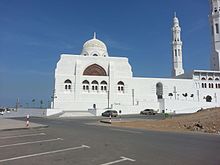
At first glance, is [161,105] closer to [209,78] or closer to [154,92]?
[154,92]

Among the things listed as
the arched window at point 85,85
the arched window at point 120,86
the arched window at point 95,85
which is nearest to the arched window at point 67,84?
the arched window at point 85,85

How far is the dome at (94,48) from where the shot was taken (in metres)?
75.8

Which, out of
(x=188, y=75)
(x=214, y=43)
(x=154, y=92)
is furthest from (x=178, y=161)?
(x=214, y=43)

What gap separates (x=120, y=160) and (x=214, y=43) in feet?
285

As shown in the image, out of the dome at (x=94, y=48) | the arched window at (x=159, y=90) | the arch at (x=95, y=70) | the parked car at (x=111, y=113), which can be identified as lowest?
the parked car at (x=111, y=113)

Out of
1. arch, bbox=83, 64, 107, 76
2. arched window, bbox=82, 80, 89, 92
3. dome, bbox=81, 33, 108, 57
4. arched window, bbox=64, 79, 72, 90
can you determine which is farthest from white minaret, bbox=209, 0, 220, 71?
arched window, bbox=64, 79, 72, 90

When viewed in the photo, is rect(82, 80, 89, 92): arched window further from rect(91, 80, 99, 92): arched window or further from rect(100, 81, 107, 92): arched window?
rect(100, 81, 107, 92): arched window

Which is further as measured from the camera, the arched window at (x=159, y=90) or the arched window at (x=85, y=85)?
the arched window at (x=159, y=90)

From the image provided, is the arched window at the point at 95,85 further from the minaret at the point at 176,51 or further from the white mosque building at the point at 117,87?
the minaret at the point at 176,51

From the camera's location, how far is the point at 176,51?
83812 mm

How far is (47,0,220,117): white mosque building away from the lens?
63.6 metres

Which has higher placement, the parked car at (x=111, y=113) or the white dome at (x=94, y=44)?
the white dome at (x=94, y=44)

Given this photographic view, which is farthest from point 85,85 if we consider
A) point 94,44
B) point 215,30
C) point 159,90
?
point 215,30

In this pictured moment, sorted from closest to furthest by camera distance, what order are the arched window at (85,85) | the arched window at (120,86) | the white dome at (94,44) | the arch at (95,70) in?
the arched window at (85,85) → the arched window at (120,86) → the arch at (95,70) → the white dome at (94,44)
